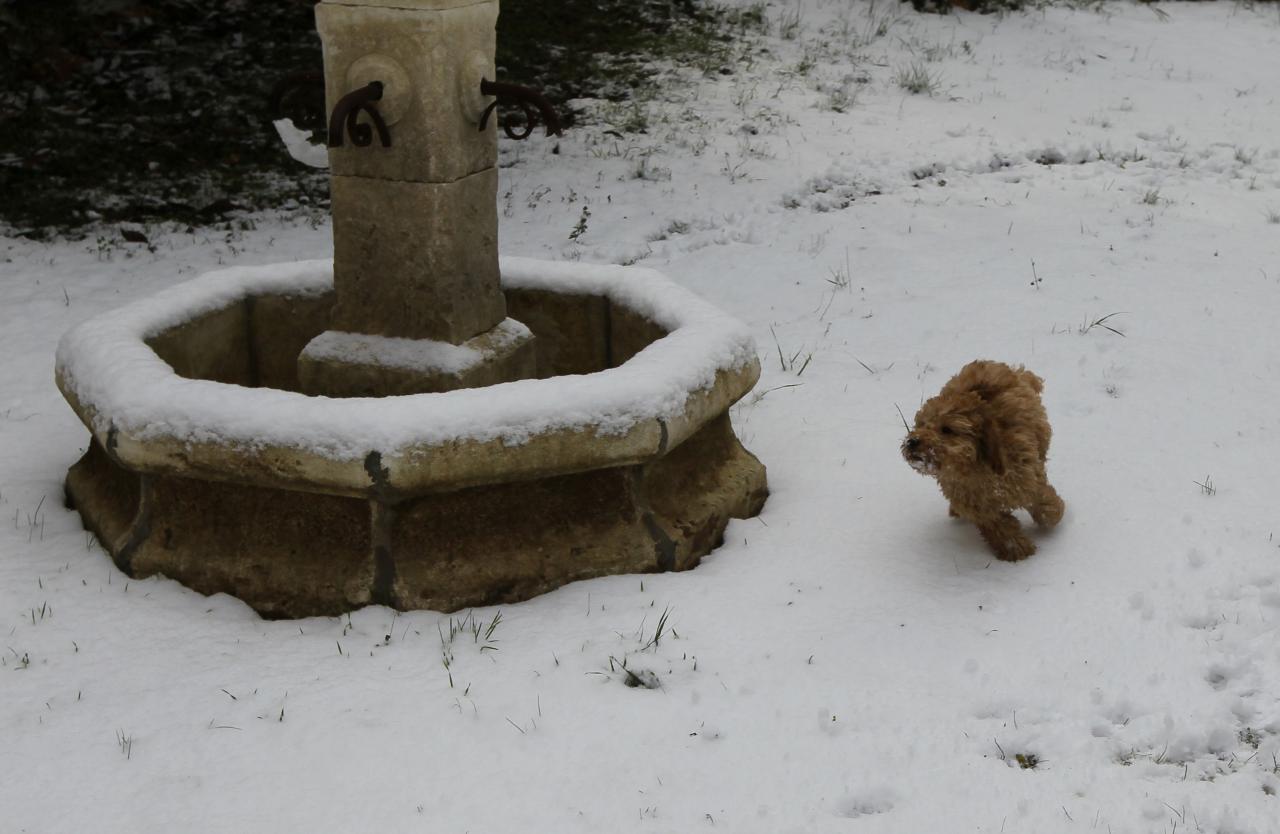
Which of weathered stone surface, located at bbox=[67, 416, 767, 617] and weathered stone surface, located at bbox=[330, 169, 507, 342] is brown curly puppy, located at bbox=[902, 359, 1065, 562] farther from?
weathered stone surface, located at bbox=[330, 169, 507, 342]

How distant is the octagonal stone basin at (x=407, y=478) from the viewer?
139 inches

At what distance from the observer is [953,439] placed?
3742 mm

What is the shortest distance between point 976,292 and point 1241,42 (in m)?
6.02

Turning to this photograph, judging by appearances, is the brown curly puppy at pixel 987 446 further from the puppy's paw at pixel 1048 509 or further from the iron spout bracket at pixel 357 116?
the iron spout bracket at pixel 357 116

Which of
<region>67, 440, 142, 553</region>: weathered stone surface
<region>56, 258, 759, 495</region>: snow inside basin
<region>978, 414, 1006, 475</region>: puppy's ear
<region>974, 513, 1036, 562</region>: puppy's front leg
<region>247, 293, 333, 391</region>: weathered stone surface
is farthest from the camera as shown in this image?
<region>247, 293, 333, 391</region>: weathered stone surface

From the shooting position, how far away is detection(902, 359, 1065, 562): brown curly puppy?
147 inches

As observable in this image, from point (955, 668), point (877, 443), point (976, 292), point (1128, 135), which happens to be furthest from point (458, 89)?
point (1128, 135)

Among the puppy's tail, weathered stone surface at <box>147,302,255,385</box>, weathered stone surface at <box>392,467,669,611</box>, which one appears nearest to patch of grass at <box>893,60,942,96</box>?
the puppy's tail

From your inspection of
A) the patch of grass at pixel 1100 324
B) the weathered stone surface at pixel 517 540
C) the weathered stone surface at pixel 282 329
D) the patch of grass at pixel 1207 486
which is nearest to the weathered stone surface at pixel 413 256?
the weathered stone surface at pixel 282 329

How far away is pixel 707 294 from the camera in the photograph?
21.6ft

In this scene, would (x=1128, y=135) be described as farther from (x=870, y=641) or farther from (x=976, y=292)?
(x=870, y=641)

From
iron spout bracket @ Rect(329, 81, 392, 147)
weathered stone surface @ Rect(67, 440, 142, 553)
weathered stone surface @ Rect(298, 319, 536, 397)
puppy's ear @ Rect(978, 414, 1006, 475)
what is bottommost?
weathered stone surface @ Rect(67, 440, 142, 553)

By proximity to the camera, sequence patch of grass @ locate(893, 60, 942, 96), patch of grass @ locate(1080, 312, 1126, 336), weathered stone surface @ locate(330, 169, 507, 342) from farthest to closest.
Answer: patch of grass @ locate(893, 60, 942, 96), patch of grass @ locate(1080, 312, 1126, 336), weathered stone surface @ locate(330, 169, 507, 342)

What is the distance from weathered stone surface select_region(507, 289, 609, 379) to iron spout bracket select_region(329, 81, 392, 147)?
43.5 inches
